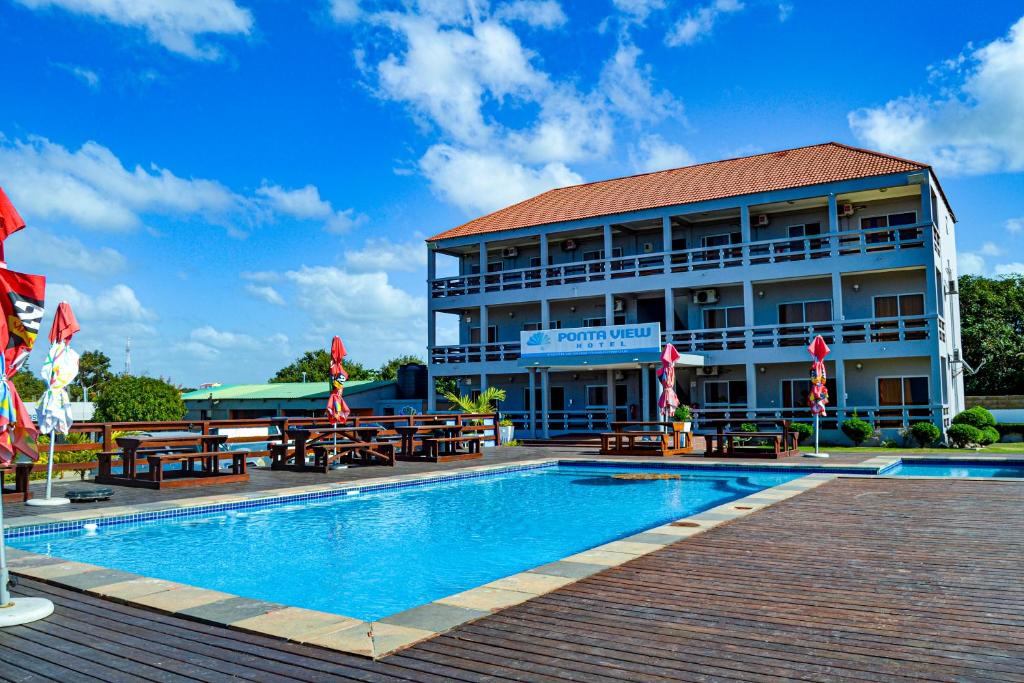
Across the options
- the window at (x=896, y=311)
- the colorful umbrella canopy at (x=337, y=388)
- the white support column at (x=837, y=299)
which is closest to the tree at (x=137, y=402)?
the colorful umbrella canopy at (x=337, y=388)

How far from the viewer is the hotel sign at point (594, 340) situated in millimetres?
25734

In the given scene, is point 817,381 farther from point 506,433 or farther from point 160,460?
point 160,460

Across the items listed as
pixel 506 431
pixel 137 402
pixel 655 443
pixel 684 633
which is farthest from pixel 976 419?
pixel 137 402

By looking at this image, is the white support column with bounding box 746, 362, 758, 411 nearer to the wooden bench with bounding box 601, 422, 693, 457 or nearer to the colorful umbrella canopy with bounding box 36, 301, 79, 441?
the wooden bench with bounding box 601, 422, 693, 457

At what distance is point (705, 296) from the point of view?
95.0 ft

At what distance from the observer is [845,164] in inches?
1075

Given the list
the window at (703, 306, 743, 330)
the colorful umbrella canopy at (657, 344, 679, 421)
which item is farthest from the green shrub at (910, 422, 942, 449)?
the colorful umbrella canopy at (657, 344, 679, 421)

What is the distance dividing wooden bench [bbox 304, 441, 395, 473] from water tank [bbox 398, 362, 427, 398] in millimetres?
17297

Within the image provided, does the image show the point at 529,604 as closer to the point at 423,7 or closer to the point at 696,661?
the point at 696,661

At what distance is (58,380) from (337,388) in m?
7.23

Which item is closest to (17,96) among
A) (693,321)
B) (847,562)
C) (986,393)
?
(847,562)

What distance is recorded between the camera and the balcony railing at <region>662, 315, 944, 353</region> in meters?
24.6

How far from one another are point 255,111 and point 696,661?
59.8ft

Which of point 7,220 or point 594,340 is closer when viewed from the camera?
point 7,220
